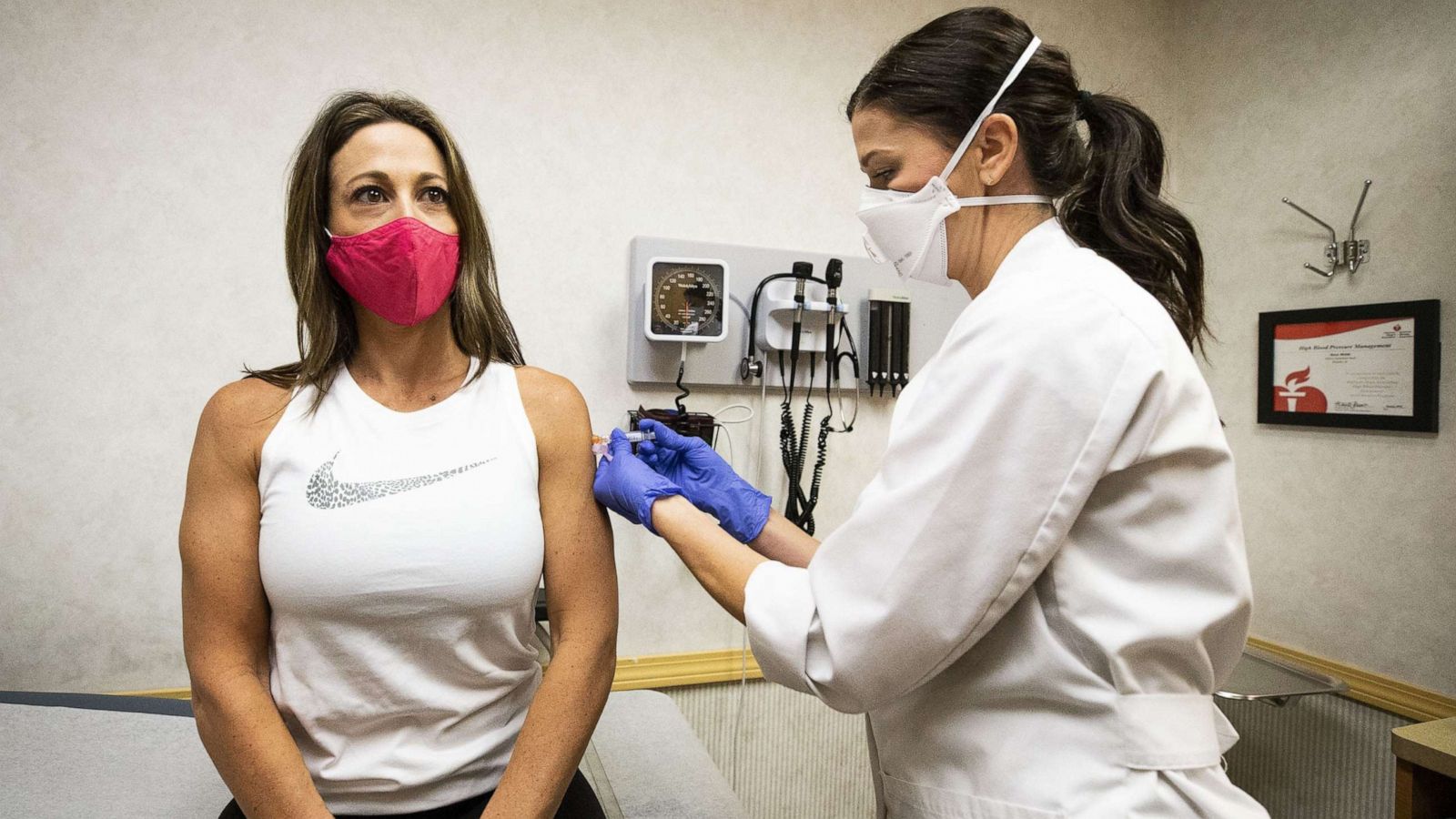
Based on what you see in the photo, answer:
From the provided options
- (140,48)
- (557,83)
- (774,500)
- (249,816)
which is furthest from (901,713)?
(140,48)

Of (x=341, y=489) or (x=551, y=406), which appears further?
(x=551, y=406)

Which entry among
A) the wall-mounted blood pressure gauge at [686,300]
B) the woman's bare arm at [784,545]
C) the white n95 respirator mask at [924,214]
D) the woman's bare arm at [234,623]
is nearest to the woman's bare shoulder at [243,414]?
the woman's bare arm at [234,623]

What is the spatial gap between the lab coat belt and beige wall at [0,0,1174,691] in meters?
1.54

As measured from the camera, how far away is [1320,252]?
2.25 m

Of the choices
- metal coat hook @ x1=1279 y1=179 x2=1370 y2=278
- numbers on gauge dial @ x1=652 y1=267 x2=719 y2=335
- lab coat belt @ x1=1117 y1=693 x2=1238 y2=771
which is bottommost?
lab coat belt @ x1=1117 y1=693 x2=1238 y2=771

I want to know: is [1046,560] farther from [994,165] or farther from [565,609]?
[565,609]

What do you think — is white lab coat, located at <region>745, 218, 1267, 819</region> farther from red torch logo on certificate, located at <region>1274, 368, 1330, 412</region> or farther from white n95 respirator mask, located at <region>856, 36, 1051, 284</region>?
red torch logo on certificate, located at <region>1274, 368, 1330, 412</region>

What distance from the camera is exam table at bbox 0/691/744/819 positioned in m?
1.36

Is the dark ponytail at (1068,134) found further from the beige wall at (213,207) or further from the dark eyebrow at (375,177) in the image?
the beige wall at (213,207)

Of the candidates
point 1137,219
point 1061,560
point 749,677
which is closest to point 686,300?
point 749,677

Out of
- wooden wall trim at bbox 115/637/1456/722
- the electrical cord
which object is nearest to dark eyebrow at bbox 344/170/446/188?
the electrical cord

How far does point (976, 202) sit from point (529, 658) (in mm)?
916

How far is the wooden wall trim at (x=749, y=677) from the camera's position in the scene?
78.2 inches

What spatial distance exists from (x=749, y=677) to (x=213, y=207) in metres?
1.81
